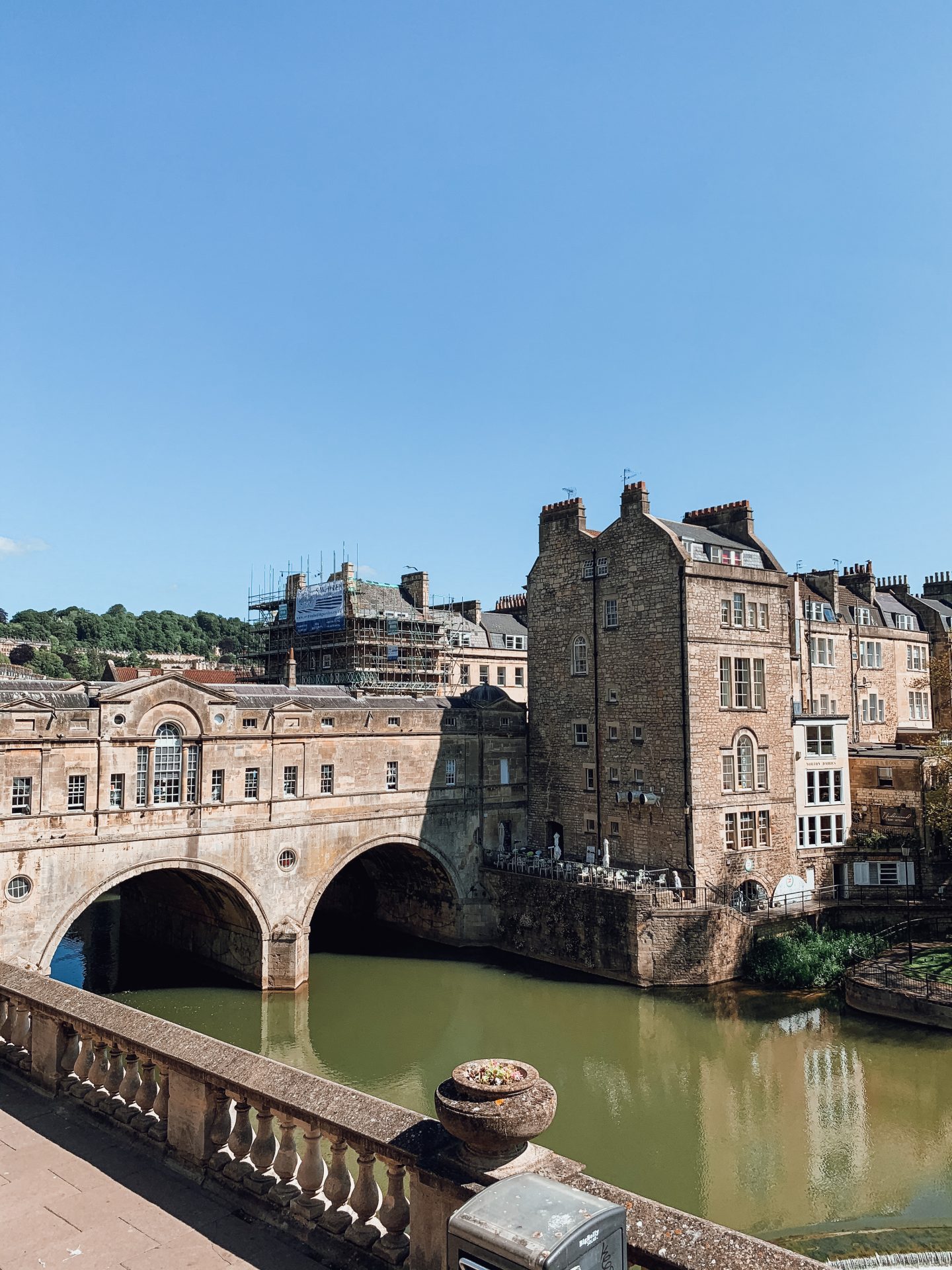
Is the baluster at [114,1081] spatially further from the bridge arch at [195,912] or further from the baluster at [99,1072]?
the bridge arch at [195,912]

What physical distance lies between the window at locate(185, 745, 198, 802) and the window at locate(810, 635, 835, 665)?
28.1 meters

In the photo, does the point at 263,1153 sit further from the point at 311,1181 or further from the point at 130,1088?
Answer: the point at 130,1088

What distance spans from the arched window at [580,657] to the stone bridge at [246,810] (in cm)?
376

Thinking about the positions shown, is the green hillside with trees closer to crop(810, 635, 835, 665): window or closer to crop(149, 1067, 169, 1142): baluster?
crop(810, 635, 835, 665): window

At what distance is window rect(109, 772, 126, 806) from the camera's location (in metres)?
27.1

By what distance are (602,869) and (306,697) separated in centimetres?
1275

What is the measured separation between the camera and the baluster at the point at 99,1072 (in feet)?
24.0

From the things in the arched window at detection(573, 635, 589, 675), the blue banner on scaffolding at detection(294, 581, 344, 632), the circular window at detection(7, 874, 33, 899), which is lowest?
the circular window at detection(7, 874, 33, 899)

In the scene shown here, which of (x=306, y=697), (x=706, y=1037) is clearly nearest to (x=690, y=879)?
(x=706, y=1037)

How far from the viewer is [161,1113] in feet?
22.3

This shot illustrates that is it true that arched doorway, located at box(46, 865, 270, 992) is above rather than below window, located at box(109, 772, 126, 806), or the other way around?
below

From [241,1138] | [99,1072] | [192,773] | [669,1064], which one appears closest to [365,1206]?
[241,1138]

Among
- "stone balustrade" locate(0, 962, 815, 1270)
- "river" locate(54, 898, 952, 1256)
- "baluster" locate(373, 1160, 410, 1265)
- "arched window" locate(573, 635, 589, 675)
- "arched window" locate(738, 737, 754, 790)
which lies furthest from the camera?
"arched window" locate(573, 635, 589, 675)

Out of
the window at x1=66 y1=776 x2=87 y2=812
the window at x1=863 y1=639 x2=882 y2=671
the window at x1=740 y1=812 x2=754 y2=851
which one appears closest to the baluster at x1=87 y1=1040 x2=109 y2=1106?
the window at x1=66 y1=776 x2=87 y2=812
